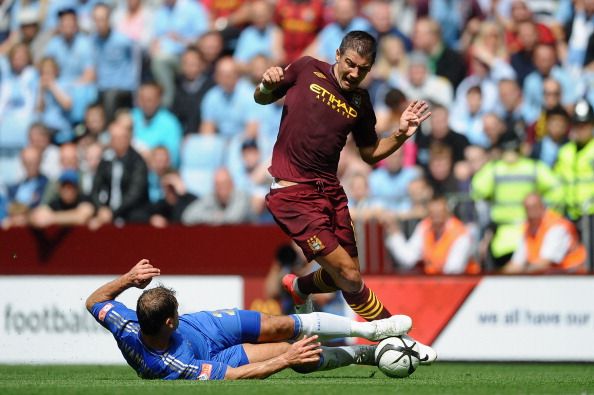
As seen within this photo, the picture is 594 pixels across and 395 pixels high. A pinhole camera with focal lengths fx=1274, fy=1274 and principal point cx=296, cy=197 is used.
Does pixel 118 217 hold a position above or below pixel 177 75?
below

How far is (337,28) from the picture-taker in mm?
17781

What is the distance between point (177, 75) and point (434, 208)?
5.46 m

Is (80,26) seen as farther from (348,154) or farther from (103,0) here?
(348,154)

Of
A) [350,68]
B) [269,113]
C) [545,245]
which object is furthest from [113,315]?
[269,113]

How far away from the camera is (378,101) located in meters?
17.0

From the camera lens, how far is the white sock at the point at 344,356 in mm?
10141

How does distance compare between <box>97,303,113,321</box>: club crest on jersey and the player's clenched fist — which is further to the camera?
the player's clenched fist

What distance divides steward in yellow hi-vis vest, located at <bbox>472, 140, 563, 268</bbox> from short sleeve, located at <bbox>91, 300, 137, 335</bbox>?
5466mm

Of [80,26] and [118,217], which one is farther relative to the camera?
[80,26]

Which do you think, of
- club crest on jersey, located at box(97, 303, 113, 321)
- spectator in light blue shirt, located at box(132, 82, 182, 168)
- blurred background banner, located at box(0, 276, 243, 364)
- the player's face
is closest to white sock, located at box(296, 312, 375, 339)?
club crest on jersey, located at box(97, 303, 113, 321)

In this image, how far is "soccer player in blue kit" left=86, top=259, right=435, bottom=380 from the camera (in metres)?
9.29

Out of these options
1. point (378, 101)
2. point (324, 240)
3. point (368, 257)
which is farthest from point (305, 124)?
point (378, 101)

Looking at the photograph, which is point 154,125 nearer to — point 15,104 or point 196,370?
point 15,104

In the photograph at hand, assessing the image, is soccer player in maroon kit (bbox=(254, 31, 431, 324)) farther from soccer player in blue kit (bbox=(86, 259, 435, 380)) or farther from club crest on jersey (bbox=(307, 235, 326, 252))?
soccer player in blue kit (bbox=(86, 259, 435, 380))
